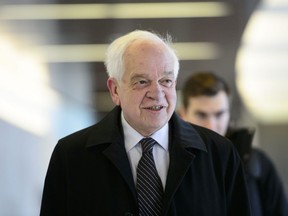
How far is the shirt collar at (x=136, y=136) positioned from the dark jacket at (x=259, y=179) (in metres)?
1.06

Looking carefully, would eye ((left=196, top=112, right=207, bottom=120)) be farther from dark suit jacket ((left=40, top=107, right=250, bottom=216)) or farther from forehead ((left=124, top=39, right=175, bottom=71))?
forehead ((left=124, top=39, right=175, bottom=71))

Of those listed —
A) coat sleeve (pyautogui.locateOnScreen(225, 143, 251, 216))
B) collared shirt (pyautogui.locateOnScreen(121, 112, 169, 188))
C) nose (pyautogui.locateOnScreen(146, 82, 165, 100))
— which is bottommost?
coat sleeve (pyautogui.locateOnScreen(225, 143, 251, 216))

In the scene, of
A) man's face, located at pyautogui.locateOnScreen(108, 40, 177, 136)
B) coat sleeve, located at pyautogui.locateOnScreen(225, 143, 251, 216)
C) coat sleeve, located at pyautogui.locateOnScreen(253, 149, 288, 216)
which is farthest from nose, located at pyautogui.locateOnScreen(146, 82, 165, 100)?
coat sleeve, located at pyautogui.locateOnScreen(253, 149, 288, 216)

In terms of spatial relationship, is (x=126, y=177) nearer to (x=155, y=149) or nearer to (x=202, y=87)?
(x=155, y=149)

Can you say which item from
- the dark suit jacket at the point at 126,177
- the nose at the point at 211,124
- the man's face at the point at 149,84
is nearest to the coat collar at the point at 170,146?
the dark suit jacket at the point at 126,177

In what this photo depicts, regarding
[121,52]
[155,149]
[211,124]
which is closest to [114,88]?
[121,52]

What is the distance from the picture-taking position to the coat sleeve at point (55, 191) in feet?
7.71

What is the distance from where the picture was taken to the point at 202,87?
3.52m

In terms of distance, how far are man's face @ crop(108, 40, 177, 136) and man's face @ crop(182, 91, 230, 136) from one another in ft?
3.79

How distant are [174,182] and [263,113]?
398cm

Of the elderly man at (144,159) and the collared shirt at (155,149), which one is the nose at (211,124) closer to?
the elderly man at (144,159)

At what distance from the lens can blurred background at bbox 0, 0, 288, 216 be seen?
19.3 ft

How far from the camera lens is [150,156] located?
2.27 metres

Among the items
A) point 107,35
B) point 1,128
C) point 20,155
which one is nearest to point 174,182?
point 1,128
